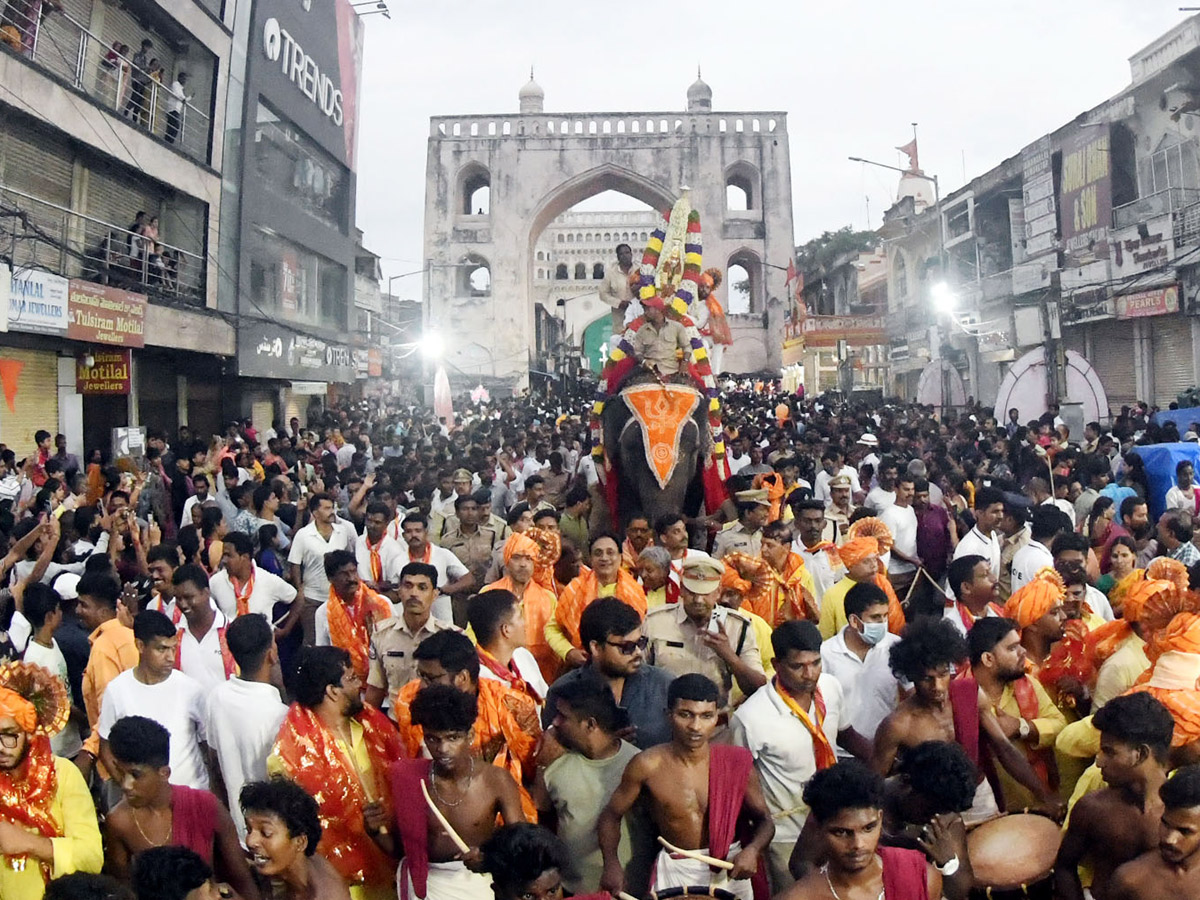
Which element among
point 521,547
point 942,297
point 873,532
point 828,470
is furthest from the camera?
point 942,297

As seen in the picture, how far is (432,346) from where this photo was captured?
3341 centimetres

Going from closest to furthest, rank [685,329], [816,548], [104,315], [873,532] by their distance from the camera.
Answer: [873,532] < [816,548] < [685,329] < [104,315]

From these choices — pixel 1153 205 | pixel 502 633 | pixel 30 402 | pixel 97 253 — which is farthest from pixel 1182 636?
pixel 1153 205

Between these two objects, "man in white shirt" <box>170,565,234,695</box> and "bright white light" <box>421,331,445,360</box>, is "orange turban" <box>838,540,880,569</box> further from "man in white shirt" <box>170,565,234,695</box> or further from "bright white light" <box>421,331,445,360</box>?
"bright white light" <box>421,331,445,360</box>

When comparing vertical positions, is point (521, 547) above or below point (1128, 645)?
above

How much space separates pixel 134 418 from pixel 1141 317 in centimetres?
1523

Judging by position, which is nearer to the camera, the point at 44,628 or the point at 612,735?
the point at 612,735

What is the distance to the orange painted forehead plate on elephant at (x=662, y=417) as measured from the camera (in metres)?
7.39

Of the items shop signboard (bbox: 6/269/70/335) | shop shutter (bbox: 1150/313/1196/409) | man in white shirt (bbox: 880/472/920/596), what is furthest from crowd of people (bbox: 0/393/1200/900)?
shop shutter (bbox: 1150/313/1196/409)

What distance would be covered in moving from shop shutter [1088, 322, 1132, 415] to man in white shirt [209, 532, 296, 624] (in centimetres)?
1602

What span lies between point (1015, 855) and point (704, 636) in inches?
51.2

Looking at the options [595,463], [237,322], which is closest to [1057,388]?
[595,463]

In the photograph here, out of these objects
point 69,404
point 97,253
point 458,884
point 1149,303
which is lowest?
point 458,884

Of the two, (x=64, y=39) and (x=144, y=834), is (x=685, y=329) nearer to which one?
(x=144, y=834)
